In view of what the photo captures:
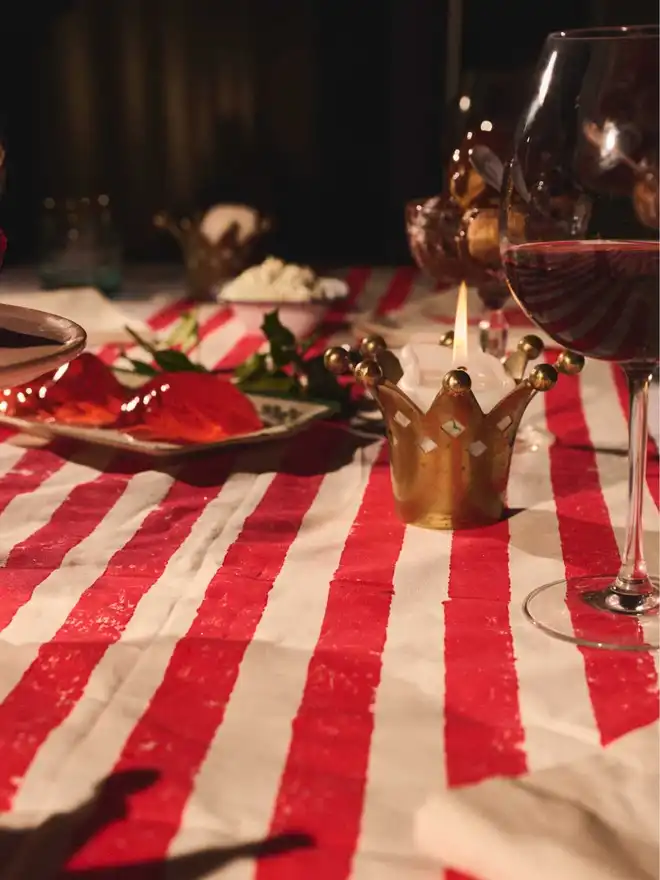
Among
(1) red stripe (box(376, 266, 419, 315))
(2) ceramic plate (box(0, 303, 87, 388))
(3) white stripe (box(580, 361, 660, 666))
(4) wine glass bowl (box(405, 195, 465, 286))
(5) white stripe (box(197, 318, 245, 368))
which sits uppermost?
(2) ceramic plate (box(0, 303, 87, 388))

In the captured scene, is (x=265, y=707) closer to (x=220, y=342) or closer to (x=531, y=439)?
(x=531, y=439)

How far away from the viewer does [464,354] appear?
81cm

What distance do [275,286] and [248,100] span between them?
1.53 meters

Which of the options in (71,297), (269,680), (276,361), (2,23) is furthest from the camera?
(2,23)

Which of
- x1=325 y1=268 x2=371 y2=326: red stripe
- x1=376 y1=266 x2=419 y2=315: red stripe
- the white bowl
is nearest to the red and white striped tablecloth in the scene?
the white bowl

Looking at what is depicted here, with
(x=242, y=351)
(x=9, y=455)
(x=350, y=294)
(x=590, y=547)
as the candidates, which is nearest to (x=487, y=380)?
(x=590, y=547)

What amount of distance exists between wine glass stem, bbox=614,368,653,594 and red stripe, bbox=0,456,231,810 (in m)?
0.28

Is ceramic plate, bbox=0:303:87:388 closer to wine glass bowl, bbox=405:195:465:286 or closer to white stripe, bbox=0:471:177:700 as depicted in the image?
white stripe, bbox=0:471:177:700

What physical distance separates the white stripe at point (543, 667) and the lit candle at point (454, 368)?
92 millimetres

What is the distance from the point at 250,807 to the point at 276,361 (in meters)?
0.70

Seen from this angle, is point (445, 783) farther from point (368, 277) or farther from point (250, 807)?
point (368, 277)

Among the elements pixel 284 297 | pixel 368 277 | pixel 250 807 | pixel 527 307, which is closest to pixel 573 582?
pixel 527 307

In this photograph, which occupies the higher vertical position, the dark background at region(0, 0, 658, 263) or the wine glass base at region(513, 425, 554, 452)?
the dark background at region(0, 0, 658, 263)

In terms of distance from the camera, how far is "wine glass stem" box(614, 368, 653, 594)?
0.62 meters
